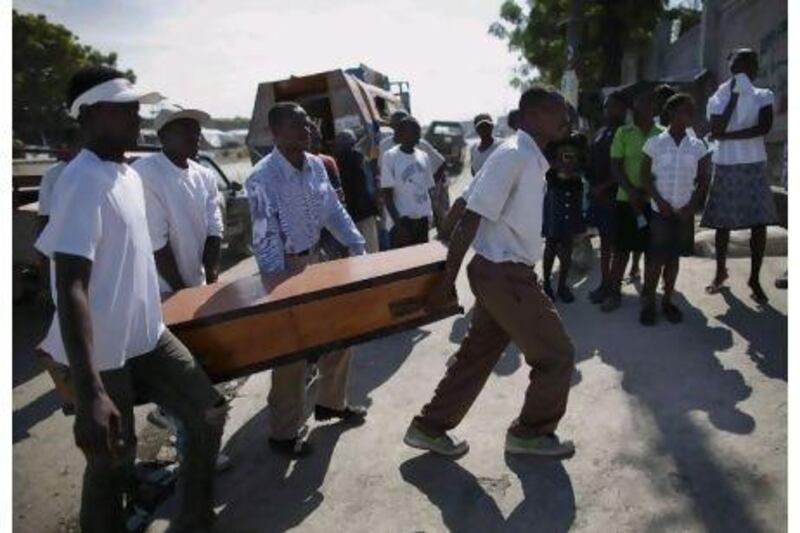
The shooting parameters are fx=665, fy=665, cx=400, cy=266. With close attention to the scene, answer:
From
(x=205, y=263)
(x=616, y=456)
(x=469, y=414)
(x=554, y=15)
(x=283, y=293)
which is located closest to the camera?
(x=283, y=293)

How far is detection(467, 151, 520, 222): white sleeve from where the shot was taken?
9.96ft

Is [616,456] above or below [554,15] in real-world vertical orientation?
below

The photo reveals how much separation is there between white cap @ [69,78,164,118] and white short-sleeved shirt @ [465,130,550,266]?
1492mm

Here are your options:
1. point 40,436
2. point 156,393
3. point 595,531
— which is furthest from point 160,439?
point 595,531

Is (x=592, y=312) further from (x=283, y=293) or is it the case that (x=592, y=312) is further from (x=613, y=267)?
(x=283, y=293)

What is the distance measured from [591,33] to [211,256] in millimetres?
18890

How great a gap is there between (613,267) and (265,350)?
157 inches

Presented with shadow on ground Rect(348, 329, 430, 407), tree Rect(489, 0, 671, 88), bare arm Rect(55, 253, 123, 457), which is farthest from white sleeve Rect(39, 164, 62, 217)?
tree Rect(489, 0, 671, 88)

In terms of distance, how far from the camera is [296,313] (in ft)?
8.93

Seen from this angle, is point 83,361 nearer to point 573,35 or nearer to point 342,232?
point 342,232

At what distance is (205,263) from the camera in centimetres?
361

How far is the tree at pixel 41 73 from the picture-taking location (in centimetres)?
2652

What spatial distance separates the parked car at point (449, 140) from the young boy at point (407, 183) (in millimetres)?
17231

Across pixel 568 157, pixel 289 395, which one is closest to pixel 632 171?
pixel 568 157
